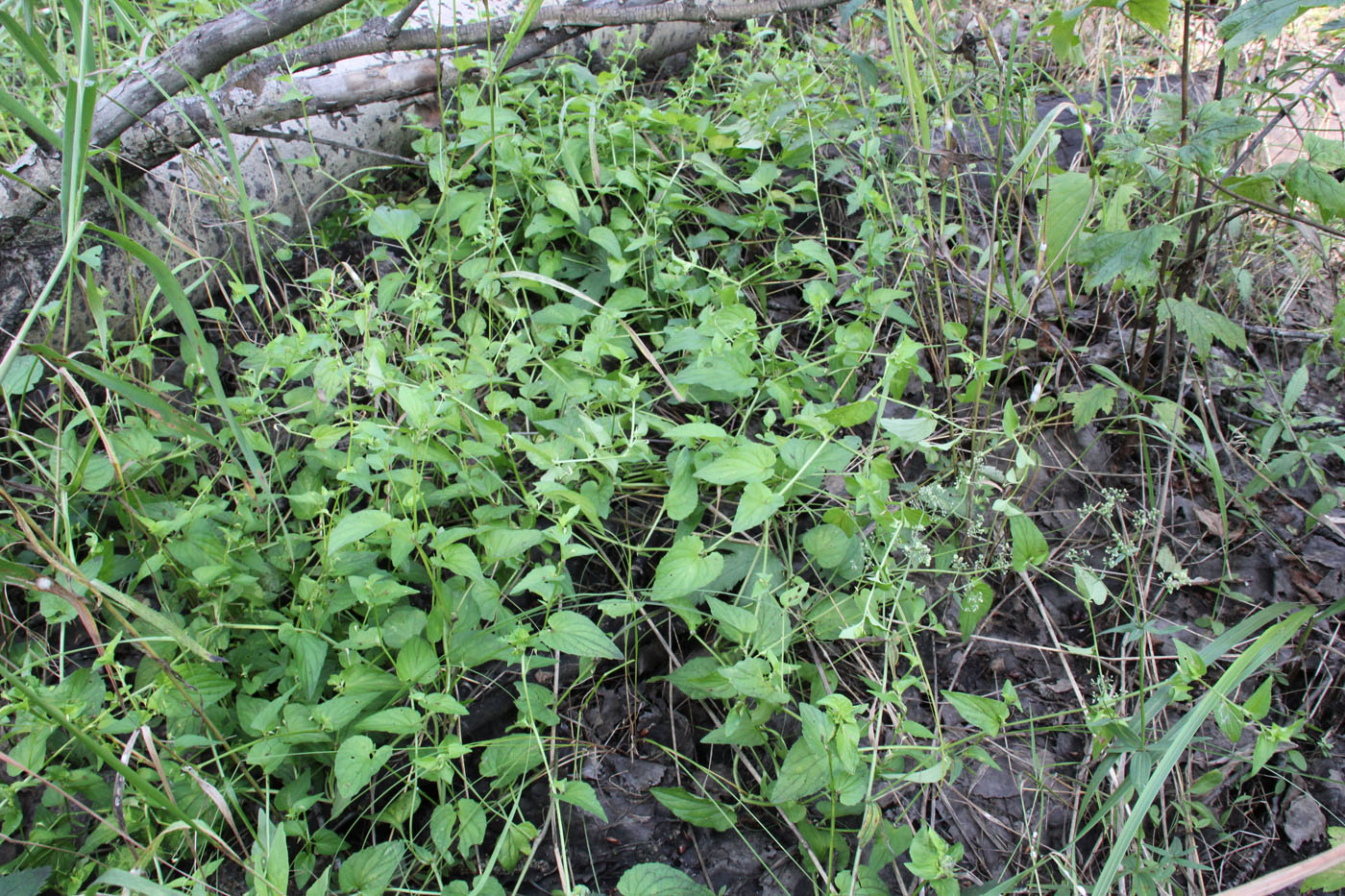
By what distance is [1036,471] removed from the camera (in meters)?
1.84

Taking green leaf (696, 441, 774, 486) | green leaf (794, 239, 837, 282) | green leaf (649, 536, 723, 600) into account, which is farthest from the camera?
green leaf (794, 239, 837, 282)

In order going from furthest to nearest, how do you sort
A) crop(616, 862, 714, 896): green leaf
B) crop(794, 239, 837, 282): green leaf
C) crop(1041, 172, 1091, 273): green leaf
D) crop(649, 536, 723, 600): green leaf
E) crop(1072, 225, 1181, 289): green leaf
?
crop(794, 239, 837, 282): green leaf < crop(1041, 172, 1091, 273): green leaf < crop(1072, 225, 1181, 289): green leaf < crop(649, 536, 723, 600): green leaf < crop(616, 862, 714, 896): green leaf

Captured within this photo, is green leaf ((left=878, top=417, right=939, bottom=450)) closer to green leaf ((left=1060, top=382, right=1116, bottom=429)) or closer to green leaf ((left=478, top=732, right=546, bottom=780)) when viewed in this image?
green leaf ((left=1060, top=382, right=1116, bottom=429))

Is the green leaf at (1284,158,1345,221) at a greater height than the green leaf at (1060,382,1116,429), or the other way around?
the green leaf at (1284,158,1345,221)

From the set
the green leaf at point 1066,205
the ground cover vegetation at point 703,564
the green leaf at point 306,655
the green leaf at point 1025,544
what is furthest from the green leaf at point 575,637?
the green leaf at point 1066,205

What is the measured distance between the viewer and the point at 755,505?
139 centimetres

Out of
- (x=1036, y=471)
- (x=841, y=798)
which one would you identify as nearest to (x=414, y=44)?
(x=1036, y=471)

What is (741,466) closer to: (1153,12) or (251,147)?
(1153,12)

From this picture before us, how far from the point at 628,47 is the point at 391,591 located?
2.35 metres

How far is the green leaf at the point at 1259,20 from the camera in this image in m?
1.31

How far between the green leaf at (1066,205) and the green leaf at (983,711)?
969 millimetres

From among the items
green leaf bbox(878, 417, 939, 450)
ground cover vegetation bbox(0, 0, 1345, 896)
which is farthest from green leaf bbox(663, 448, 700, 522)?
green leaf bbox(878, 417, 939, 450)

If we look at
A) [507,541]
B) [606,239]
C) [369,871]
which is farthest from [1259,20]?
[369,871]

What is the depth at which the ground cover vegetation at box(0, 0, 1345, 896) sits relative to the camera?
51.2 inches
